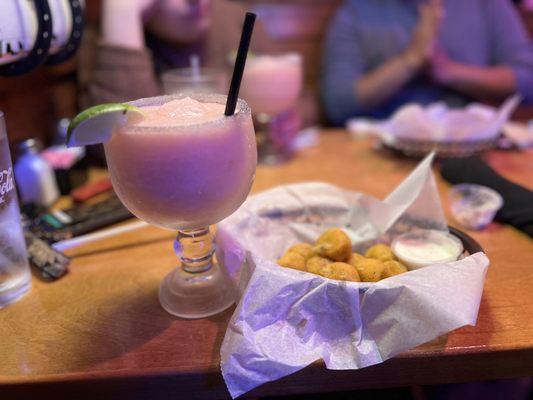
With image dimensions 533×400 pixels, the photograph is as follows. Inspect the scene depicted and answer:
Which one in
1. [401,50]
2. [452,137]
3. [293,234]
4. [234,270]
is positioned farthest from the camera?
[401,50]

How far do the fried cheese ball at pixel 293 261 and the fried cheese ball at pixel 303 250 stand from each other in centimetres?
2

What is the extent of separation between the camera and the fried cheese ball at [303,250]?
83 cm

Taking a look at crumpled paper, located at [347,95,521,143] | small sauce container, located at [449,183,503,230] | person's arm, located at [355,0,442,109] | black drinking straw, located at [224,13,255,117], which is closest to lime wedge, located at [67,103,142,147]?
black drinking straw, located at [224,13,255,117]

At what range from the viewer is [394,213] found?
896 mm

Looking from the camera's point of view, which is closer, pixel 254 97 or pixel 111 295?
pixel 111 295

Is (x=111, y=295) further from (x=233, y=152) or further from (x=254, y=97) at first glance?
(x=254, y=97)

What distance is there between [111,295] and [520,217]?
84cm

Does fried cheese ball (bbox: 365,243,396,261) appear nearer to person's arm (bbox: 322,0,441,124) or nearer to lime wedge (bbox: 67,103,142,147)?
lime wedge (bbox: 67,103,142,147)

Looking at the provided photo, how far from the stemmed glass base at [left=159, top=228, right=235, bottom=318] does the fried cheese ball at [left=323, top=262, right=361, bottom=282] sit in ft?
0.60

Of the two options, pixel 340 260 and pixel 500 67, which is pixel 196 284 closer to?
pixel 340 260

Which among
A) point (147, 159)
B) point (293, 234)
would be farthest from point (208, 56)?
point (147, 159)

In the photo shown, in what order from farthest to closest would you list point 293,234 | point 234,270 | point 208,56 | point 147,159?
1. point 208,56
2. point 293,234
3. point 234,270
4. point 147,159

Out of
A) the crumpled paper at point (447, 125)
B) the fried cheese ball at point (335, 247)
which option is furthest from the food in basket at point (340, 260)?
the crumpled paper at point (447, 125)

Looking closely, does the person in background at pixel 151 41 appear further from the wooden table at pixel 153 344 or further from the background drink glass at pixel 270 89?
the wooden table at pixel 153 344
